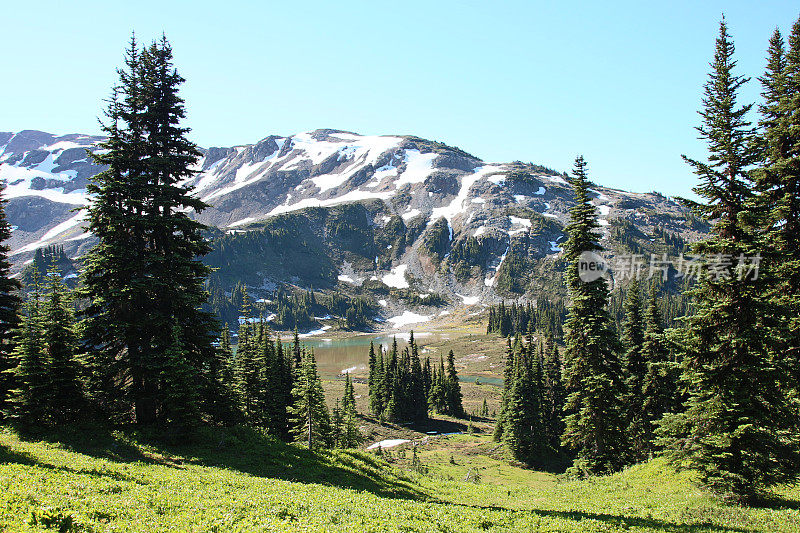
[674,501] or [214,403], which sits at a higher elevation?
[214,403]

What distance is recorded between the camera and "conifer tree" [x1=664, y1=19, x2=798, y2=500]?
17141 millimetres

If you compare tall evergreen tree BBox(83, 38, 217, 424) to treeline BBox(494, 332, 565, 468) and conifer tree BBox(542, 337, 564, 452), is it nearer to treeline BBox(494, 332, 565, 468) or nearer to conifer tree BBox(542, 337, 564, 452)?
treeline BBox(494, 332, 565, 468)

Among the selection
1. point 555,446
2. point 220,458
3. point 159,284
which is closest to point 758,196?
point 220,458

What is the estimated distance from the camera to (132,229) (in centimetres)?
2272

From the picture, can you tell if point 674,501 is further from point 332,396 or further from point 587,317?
point 332,396

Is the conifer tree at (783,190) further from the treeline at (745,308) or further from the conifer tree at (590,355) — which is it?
the conifer tree at (590,355)

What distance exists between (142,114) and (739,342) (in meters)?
31.8

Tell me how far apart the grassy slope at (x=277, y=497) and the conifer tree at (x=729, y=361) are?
1623 mm

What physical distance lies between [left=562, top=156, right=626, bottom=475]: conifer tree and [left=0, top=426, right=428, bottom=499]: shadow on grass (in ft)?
41.8

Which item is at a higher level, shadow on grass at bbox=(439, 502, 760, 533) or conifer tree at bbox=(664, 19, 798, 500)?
conifer tree at bbox=(664, 19, 798, 500)

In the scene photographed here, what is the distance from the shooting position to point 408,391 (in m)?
88.1

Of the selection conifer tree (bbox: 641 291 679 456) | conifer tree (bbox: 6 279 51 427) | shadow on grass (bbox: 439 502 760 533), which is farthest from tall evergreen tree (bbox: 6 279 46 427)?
conifer tree (bbox: 641 291 679 456)

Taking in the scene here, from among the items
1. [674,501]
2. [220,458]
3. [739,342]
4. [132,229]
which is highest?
[132,229]

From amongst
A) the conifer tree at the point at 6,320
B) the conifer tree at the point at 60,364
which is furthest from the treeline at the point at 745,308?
the conifer tree at the point at 6,320
